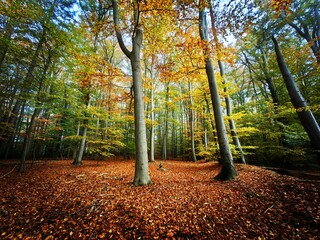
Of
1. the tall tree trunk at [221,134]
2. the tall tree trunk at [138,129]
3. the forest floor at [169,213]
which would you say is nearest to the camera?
the forest floor at [169,213]

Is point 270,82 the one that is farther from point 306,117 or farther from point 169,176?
point 169,176

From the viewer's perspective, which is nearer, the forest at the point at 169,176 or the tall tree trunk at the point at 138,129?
the forest at the point at 169,176

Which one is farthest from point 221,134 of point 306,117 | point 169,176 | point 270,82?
point 270,82

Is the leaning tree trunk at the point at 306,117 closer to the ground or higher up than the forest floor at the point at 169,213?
higher up

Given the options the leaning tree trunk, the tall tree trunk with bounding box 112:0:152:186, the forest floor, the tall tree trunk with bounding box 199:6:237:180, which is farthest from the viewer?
the leaning tree trunk

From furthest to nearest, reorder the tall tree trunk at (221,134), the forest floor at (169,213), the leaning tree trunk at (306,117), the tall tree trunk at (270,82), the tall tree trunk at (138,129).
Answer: the tall tree trunk at (270,82) → the leaning tree trunk at (306,117) → the tall tree trunk at (221,134) → the tall tree trunk at (138,129) → the forest floor at (169,213)

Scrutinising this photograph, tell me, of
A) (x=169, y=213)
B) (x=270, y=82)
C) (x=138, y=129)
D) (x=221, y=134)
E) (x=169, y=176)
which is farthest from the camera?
(x=270, y=82)

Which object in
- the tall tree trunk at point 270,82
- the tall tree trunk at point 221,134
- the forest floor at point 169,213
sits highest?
the tall tree trunk at point 270,82

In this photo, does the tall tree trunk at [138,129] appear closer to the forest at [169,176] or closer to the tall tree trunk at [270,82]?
Result: the forest at [169,176]

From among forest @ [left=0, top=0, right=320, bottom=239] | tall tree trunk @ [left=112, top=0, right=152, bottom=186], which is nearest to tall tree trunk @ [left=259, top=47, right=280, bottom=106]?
forest @ [left=0, top=0, right=320, bottom=239]

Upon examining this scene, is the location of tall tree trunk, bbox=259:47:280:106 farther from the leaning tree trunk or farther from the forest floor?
the forest floor

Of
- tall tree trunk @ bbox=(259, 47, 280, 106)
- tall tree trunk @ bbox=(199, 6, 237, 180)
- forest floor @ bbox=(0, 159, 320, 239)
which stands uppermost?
tall tree trunk @ bbox=(259, 47, 280, 106)

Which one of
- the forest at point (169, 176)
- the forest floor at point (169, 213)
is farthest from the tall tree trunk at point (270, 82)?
the forest floor at point (169, 213)

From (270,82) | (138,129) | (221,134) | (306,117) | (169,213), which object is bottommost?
(169,213)
